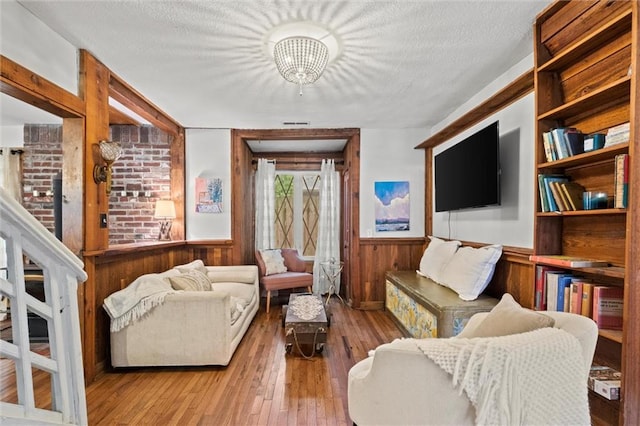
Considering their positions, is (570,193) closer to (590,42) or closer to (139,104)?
(590,42)

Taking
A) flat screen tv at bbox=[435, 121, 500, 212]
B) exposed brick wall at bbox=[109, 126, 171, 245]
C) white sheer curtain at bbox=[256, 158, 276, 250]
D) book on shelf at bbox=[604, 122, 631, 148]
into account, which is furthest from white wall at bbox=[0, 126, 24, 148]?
book on shelf at bbox=[604, 122, 631, 148]

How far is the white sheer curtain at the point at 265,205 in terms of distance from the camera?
4.66 m

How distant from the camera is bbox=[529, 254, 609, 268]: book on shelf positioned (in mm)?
1594

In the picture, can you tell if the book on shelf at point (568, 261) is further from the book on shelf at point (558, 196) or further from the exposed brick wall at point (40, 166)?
the exposed brick wall at point (40, 166)

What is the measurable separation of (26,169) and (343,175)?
4223 mm

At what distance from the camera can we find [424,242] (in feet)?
12.9

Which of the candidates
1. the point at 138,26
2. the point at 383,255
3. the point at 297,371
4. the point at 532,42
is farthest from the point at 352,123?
the point at 297,371

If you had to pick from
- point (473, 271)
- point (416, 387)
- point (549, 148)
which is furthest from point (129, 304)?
point (549, 148)

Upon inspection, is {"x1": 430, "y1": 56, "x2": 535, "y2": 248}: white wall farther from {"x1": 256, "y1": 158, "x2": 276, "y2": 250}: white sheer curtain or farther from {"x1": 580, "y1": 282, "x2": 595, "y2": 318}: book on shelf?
{"x1": 256, "y1": 158, "x2": 276, "y2": 250}: white sheer curtain

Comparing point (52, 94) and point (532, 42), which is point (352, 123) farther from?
point (52, 94)

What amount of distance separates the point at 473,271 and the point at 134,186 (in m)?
3.90

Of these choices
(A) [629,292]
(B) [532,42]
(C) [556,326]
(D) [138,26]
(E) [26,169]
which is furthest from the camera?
(E) [26,169]

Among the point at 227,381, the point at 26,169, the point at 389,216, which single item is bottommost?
the point at 227,381

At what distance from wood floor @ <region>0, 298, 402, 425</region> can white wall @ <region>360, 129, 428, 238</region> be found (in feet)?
5.51
